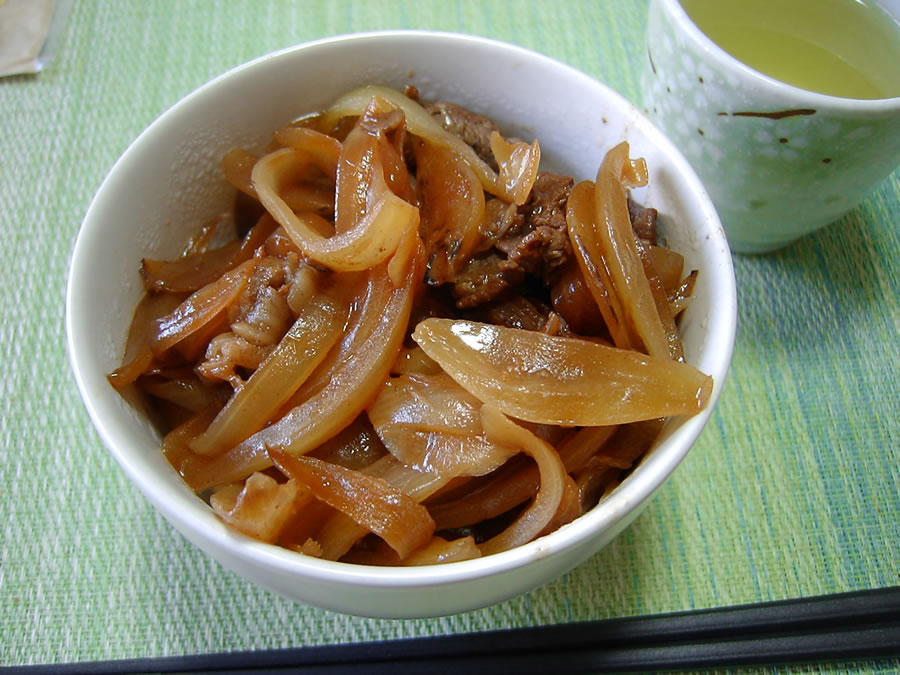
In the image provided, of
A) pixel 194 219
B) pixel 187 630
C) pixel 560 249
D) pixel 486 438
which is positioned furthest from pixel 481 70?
pixel 187 630

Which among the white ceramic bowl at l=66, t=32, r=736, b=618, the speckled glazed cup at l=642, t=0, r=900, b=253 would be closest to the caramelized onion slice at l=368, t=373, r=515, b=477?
the white ceramic bowl at l=66, t=32, r=736, b=618

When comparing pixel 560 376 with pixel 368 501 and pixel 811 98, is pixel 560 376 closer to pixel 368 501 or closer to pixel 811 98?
pixel 368 501

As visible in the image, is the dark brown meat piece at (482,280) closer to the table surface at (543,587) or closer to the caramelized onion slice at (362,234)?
the caramelized onion slice at (362,234)

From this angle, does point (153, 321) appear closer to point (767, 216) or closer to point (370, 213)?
point (370, 213)

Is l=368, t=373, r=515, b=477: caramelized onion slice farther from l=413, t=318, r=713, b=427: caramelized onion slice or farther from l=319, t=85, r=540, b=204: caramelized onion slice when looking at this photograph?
l=319, t=85, r=540, b=204: caramelized onion slice

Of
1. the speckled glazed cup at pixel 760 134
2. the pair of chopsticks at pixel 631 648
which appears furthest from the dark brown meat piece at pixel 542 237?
the pair of chopsticks at pixel 631 648
